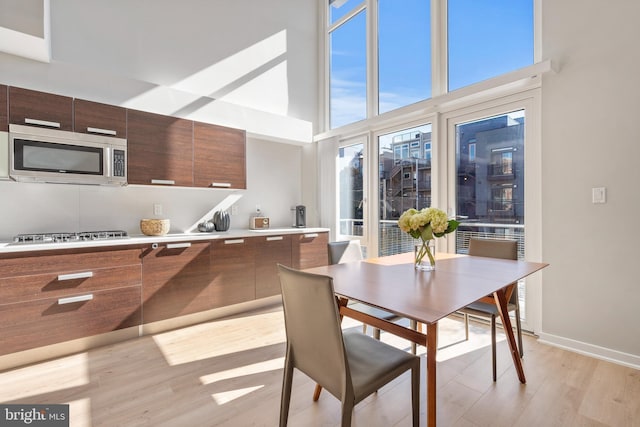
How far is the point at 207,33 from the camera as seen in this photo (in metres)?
3.46

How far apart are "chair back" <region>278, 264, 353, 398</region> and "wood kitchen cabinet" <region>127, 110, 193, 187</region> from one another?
7.08ft

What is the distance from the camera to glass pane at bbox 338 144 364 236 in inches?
160

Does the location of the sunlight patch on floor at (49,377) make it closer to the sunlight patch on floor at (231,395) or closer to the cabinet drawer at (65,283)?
the cabinet drawer at (65,283)

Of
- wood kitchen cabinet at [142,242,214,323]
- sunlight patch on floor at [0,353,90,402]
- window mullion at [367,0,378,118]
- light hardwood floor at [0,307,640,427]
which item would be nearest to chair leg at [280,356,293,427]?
light hardwood floor at [0,307,640,427]

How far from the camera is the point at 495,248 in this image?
7.79 feet

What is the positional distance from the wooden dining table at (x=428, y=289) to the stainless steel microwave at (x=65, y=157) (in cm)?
207

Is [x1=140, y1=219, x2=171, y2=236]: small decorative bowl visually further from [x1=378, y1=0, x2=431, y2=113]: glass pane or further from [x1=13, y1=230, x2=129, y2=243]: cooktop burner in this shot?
[x1=378, y1=0, x2=431, y2=113]: glass pane

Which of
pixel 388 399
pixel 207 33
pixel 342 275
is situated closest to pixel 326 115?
pixel 207 33

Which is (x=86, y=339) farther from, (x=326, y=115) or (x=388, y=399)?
(x=326, y=115)

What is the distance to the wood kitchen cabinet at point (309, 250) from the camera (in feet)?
11.9

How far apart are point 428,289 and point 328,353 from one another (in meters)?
0.57

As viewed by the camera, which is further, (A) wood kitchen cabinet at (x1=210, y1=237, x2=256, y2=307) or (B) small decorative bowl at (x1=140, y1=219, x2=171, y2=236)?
(A) wood kitchen cabinet at (x1=210, y1=237, x2=256, y2=307)

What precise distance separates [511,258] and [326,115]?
3118mm

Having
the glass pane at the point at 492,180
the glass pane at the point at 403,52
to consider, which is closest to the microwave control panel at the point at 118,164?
the glass pane at the point at 403,52
